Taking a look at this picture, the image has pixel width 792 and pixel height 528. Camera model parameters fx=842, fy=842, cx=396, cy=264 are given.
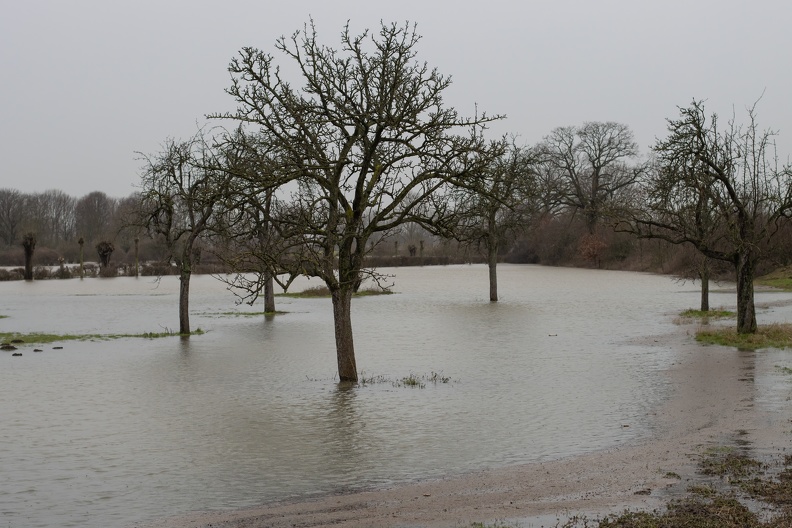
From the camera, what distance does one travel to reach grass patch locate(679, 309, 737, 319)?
106ft

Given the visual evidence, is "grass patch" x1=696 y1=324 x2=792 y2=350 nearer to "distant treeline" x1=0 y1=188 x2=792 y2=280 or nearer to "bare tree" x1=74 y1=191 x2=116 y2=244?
"distant treeline" x1=0 y1=188 x2=792 y2=280

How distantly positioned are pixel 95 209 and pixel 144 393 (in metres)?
148

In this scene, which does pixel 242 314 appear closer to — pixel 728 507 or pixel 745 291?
pixel 745 291

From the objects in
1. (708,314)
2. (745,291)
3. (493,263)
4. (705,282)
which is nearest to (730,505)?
(745,291)

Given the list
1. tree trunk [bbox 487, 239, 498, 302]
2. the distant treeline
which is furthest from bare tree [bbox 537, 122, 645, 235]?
tree trunk [bbox 487, 239, 498, 302]

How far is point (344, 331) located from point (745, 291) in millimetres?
12002

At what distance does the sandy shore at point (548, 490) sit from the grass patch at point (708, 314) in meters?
19.4

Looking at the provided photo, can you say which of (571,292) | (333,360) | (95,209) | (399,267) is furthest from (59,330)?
(95,209)

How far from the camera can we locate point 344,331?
17828mm

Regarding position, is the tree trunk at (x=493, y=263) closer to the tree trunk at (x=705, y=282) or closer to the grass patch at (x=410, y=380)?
the tree trunk at (x=705, y=282)

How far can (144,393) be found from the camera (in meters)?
18.5

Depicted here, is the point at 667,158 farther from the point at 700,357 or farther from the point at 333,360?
the point at 333,360

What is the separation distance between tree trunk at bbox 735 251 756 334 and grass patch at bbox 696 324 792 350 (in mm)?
284

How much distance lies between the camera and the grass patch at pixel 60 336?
2859 cm
